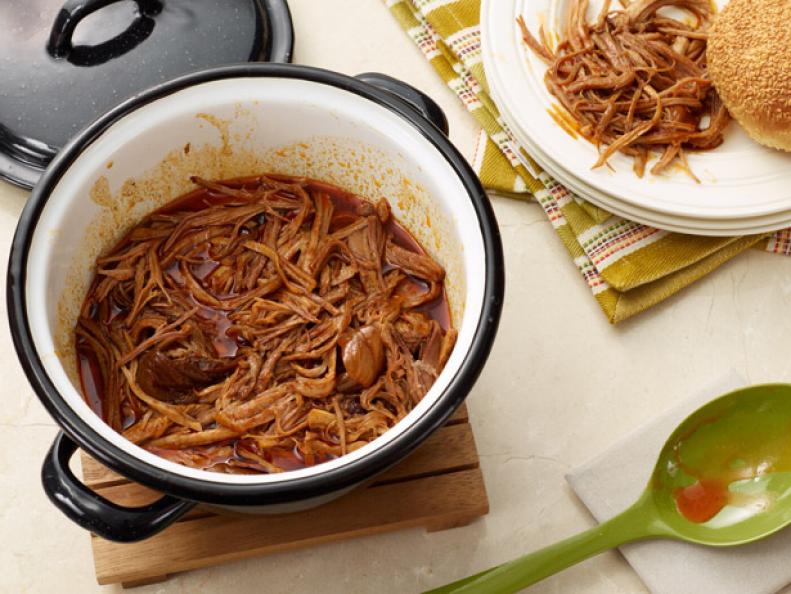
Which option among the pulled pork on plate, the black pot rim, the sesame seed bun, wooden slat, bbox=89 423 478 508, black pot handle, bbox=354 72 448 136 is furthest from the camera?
the sesame seed bun

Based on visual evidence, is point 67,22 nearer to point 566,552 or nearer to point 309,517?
point 309,517

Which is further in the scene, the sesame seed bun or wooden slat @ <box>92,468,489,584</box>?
the sesame seed bun

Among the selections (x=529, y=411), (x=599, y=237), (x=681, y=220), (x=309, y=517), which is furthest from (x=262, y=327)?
(x=681, y=220)

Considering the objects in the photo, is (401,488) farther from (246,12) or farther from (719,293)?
(246,12)

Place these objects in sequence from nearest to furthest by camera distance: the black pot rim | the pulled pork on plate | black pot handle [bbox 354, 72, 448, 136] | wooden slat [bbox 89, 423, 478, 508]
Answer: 1. the black pot rim
2. the pulled pork on plate
3. black pot handle [bbox 354, 72, 448, 136]
4. wooden slat [bbox 89, 423, 478, 508]

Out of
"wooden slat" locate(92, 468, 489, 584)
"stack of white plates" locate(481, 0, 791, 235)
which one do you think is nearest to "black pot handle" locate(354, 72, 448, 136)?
"stack of white plates" locate(481, 0, 791, 235)

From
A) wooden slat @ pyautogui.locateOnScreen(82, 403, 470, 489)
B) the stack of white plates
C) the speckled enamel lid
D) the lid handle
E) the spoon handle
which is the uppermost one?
the lid handle

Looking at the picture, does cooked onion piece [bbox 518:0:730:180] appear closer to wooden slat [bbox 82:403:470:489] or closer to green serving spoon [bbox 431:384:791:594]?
green serving spoon [bbox 431:384:791:594]

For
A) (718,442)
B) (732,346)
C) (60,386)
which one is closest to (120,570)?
(60,386)
